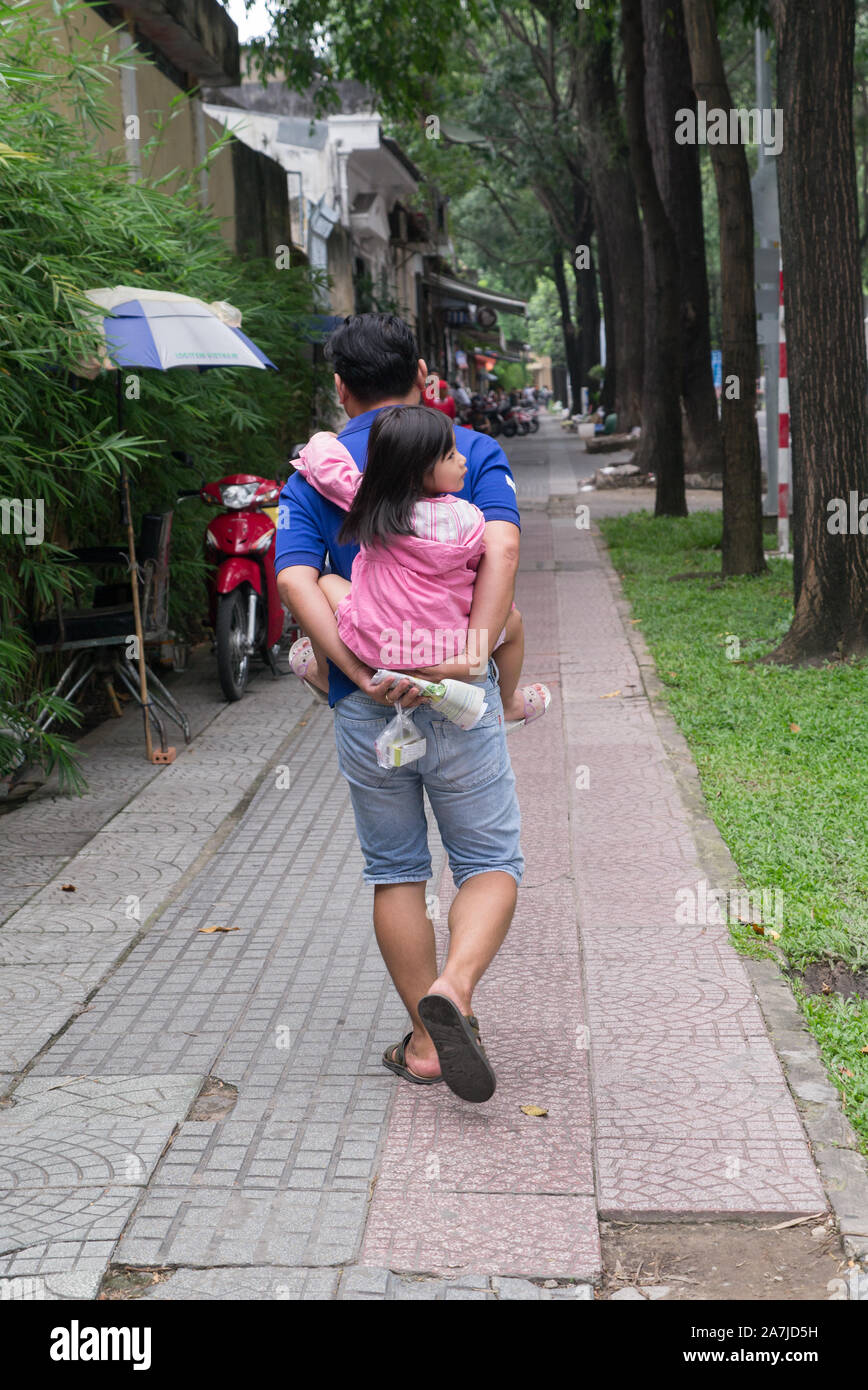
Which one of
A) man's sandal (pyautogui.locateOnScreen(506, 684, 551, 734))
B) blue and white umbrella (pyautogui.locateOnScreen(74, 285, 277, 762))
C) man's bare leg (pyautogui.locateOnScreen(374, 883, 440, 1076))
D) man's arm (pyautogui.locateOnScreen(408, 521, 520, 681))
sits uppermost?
blue and white umbrella (pyautogui.locateOnScreen(74, 285, 277, 762))

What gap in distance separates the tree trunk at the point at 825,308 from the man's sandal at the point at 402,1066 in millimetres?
5498

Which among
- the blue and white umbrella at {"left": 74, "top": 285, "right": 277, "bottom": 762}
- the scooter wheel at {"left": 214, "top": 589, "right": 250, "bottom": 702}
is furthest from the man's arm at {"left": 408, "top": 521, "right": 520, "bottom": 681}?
the scooter wheel at {"left": 214, "top": 589, "right": 250, "bottom": 702}

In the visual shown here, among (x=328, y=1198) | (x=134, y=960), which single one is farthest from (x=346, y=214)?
(x=328, y=1198)

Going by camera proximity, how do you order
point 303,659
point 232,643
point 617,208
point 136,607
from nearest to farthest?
1. point 303,659
2. point 136,607
3. point 232,643
4. point 617,208

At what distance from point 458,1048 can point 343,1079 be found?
657mm

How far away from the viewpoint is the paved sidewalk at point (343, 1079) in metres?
3.20

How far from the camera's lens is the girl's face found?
353 centimetres

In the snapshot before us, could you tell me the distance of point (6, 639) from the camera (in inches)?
266

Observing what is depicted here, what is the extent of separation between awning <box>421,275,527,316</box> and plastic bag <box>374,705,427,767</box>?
1672 inches

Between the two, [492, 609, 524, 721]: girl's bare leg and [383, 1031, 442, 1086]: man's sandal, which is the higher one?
[492, 609, 524, 721]: girl's bare leg

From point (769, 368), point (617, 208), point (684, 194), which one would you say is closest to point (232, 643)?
point (769, 368)

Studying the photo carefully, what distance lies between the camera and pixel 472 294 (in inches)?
1829

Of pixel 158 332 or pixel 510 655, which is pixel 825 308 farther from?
pixel 510 655

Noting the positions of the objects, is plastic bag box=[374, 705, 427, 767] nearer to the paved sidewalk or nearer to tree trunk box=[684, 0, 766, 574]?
the paved sidewalk
